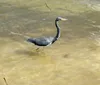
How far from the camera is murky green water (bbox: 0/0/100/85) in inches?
261

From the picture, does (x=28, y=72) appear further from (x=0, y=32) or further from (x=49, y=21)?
(x=49, y=21)

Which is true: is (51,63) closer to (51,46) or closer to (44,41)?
(44,41)

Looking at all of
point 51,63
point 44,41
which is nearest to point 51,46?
point 44,41

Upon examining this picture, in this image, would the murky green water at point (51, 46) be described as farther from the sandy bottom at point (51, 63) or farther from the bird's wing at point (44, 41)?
the bird's wing at point (44, 41)

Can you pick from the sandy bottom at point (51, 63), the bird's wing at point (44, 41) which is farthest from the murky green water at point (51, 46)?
the bird's wing at point (44, 41)

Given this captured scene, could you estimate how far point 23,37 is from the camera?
858 centimetres

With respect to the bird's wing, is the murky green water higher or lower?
lower

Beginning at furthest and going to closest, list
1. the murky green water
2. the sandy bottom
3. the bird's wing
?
the bird's wing, the murky green water, the sandy bottom

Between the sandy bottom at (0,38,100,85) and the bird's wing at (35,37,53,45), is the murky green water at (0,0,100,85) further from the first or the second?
the bird's wing at (35,37,53,45)

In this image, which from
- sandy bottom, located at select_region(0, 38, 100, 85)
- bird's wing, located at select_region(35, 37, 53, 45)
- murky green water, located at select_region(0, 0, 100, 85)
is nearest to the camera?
sandy bottom, located at select_region(0, 38, 100, 85)

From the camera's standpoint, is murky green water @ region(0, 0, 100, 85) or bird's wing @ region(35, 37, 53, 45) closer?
murky green water @ region(0, 0, 100, 85)

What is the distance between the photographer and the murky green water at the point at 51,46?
6621 millimetres

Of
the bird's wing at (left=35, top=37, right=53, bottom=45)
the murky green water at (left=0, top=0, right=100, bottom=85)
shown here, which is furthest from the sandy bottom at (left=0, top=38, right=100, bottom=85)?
the bird's wing at (left=35, top=37, right=53, bottom=45)

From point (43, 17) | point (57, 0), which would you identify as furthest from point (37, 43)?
point (57, 0)
